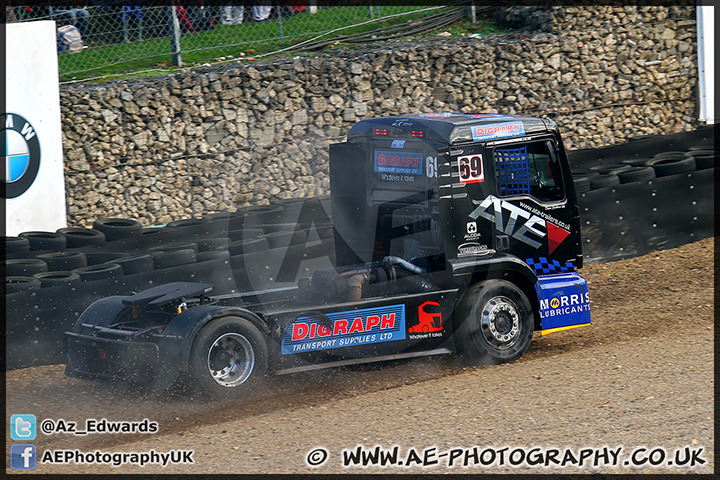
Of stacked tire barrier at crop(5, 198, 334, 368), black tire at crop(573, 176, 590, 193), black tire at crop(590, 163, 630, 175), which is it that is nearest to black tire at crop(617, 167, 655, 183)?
black tire at crop(590, 163, 630, 175)

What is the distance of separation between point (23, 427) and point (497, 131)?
4.97m

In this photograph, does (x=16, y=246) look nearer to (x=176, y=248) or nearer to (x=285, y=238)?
(x=176, y=248)

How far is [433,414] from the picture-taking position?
633cm

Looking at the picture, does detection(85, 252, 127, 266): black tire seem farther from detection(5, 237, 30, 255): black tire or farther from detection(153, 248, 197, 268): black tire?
detection(5, 237, 30, 255): black tire

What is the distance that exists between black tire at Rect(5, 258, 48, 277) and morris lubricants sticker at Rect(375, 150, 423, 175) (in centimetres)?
403

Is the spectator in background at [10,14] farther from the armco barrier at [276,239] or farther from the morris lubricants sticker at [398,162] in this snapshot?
the morris lubricants sticker at [398,162]

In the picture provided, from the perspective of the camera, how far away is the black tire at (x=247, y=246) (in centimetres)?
916

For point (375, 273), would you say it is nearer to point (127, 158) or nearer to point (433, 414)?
point (433, 414)

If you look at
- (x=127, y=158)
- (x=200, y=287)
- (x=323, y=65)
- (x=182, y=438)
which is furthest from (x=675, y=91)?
(x=182, y=438)

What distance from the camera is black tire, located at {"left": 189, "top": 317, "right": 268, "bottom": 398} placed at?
6.54 metres

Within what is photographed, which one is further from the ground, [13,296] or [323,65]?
[323,65]

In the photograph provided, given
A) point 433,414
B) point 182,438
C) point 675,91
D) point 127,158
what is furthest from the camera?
point 675,91

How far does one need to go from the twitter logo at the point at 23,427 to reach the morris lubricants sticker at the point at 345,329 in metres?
2.14

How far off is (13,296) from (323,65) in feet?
30.1
